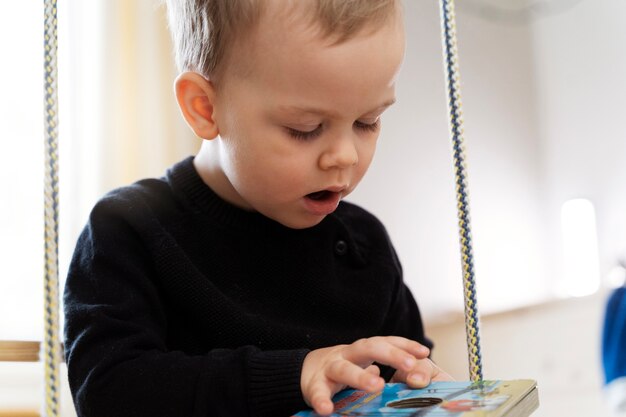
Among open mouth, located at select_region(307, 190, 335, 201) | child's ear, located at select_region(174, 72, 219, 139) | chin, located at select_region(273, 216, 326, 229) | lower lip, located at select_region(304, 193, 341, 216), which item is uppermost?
child's ear, located at select_region(174, 72, 219, 139)

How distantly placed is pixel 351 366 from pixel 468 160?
6.66 feet

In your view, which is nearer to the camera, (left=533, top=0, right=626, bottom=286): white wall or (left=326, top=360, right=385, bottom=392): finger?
(left=326, top=360, right=385, bottom=392): finger

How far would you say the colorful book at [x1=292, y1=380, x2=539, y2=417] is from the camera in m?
0.43

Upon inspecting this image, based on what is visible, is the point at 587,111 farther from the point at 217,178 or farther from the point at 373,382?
the point at 373,382

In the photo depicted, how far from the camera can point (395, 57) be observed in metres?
0.58

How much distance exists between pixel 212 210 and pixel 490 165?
2.00 m

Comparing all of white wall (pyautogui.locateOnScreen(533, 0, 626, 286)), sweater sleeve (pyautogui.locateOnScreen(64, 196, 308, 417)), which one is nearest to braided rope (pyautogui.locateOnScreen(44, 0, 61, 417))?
sweater sleeve (pyautogui.locateOnScreen(64, 196, 308, 417))

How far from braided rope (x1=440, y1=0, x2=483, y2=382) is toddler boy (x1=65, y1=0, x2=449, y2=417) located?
41 mm

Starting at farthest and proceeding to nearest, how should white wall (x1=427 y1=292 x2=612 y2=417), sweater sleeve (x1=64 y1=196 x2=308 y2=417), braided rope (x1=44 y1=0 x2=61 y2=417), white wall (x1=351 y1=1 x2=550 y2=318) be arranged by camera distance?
white wall (x1=427 y1=292 x2=612 y2=417), white wall (x1=351 y1=1 x2=550 y2=318), sweater sleeve (x1=64 y1=196 x2=308 y2=417), braided rope (x1=44 y1=0 x2=61 y2=417)

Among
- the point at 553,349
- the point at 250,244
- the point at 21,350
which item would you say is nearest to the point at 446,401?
the point at 250,244

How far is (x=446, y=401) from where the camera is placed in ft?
1.49

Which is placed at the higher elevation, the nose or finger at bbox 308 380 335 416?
the nose

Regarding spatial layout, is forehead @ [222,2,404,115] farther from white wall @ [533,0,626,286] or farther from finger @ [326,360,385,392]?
white wall @ [533,0,626,286]

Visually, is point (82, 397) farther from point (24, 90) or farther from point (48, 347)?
point (24, 90)
